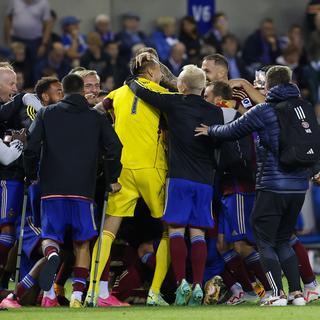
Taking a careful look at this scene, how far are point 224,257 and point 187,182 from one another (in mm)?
1100

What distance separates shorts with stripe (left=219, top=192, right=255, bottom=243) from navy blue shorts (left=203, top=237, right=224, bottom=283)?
0.73ft

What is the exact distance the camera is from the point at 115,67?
22312 millimetres

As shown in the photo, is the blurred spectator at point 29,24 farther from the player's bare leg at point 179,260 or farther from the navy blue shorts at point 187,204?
the player's bare leg at point 179,260

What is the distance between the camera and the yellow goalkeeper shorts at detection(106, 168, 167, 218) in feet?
44.1

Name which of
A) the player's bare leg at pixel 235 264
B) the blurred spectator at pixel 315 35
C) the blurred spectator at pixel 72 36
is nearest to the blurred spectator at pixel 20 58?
the blurred spectator at pixel 72 36

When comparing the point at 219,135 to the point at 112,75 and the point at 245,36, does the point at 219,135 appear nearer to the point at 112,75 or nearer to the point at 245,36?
the point at 112,75

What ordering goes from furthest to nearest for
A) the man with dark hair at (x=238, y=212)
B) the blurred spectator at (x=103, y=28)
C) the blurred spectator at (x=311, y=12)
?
the blurred spectator at (x=311, y=12) → the blurred spectator at (x=103, y=28) → the man with dark hair at (x=238, y=212)

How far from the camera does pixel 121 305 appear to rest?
43.8 feet

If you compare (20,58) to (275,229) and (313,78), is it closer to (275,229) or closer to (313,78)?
(313,78)

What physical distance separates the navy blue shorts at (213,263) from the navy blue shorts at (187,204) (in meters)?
0.73

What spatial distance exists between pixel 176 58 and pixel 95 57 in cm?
133

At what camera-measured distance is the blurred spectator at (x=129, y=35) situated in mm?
23109

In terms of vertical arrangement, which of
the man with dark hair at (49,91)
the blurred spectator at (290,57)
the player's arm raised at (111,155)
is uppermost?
the man with dark hair at (49,91)

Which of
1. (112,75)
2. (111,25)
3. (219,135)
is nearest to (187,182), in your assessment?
(219,135)
